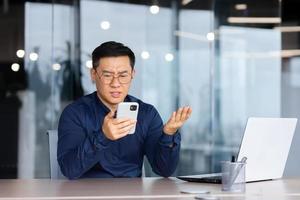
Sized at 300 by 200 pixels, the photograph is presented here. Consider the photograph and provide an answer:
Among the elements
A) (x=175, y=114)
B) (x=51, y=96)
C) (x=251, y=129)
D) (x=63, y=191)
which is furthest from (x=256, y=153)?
(x=51, y=96)

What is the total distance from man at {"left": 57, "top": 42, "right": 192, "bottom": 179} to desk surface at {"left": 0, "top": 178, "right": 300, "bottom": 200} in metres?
0.13

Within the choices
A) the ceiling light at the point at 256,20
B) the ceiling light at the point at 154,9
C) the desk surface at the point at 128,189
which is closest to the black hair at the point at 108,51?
the desk surface at the point at 128,189

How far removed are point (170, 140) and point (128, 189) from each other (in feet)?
1.55

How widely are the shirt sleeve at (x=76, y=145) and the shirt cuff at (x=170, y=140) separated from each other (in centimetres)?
31

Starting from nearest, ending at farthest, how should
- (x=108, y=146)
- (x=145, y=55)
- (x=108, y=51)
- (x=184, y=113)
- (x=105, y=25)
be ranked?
(x=184, y=113)
(x=108, y=146)
(x=108, y=51)
(x=105, y=25)
(x=145, y=55)

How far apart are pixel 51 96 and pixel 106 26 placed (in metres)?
0.94

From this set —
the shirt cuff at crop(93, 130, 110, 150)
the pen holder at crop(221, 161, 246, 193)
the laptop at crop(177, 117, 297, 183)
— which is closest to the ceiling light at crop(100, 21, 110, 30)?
the laptop at crop(177, 117, 297, 183)

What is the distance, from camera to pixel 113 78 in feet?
10.2

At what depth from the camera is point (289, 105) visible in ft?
24.2

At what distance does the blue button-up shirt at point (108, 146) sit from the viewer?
9.61 feet

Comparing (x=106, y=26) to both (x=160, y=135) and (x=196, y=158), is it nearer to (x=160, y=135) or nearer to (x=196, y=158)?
(x=196, y=158)

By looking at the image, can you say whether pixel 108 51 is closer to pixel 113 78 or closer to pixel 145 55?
pixel 113 78

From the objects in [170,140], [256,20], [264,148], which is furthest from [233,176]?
[256,20]

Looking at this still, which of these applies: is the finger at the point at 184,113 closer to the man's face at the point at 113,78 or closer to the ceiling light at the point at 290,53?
the man's face at the point at 113,78
